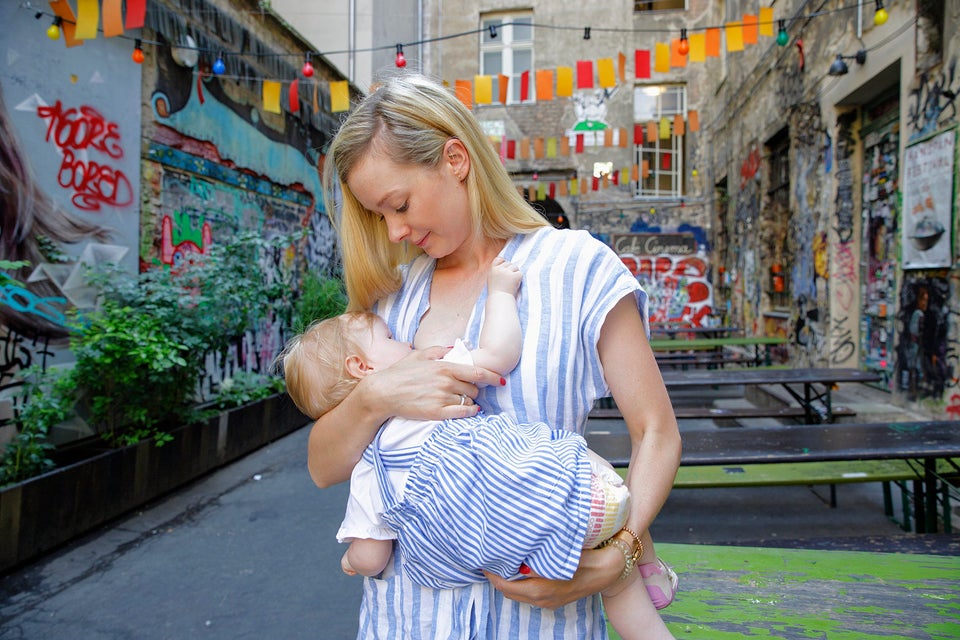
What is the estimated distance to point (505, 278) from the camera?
1.17 m

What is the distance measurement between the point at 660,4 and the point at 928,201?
12869 mm

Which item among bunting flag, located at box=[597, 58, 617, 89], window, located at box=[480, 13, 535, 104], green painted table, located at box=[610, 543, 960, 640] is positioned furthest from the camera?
window, located at box=[480, 13, 535, 104]

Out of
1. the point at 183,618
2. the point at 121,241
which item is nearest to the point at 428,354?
the point at 183,618

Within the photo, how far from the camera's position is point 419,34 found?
15.1 meters

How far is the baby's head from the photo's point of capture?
1.29 meters

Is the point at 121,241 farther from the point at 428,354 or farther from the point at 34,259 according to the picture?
the point at 428,354

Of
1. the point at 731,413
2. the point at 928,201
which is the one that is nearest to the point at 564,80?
the point at 928,201

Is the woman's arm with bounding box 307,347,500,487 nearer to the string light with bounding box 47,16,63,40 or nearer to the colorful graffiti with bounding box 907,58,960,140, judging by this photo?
the string light with bounding box 47,16,63,40

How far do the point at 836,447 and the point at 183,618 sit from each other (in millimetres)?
3146

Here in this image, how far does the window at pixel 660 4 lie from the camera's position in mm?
15836

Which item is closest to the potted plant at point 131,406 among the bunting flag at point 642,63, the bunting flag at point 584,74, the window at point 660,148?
the bunting flag at point 584,74

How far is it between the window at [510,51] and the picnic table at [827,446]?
14.0 m

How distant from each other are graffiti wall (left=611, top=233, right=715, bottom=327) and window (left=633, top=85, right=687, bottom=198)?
1256 mm

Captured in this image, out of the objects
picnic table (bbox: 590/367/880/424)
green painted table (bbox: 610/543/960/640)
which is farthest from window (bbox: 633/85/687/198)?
green painted table (bbox: 610/543/960/640)
